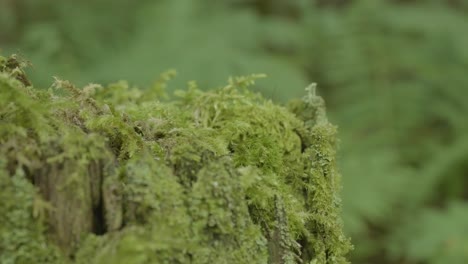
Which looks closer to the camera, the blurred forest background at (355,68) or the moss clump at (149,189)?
the moss clump at (149,189)

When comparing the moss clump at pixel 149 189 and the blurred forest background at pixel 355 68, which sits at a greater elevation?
the blurred forest background at pixel 355 68

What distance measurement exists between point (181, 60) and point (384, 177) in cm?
175

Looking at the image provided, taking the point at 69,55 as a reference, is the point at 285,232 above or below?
below

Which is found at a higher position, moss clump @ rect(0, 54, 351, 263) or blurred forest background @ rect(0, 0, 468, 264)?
blurred forest background @ rect(0, 0, 468, 264)

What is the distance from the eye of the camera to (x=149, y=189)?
1.01m

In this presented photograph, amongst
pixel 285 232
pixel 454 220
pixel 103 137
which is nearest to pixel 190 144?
pixel 103 137

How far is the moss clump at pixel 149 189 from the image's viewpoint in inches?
38.4

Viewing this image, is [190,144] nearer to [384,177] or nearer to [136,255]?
[136,255]

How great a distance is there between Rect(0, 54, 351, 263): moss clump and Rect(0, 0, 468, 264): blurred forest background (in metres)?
2.77

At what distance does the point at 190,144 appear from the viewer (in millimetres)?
1124

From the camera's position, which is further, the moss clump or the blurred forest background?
the blurred forest background

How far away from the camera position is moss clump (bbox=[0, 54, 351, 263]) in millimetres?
976

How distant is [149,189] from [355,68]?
4.58 m

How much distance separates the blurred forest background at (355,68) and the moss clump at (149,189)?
277 cm
